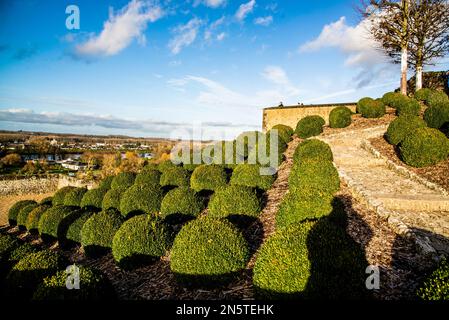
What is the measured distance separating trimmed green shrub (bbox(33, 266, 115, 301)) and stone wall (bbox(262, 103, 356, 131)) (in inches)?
912

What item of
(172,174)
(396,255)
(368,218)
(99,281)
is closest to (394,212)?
(368,218)

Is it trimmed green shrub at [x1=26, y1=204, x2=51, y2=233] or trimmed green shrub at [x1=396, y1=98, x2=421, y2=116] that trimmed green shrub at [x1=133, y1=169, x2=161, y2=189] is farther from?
trimmed green shrub at [x1=396, y1=98, x2=421, y2=116]

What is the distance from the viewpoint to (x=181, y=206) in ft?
27.0

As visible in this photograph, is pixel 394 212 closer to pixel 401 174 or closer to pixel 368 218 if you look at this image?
pixel 368 218

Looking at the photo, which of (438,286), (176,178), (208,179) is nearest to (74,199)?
(176,178)

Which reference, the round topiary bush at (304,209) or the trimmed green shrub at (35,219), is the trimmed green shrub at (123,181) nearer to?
the trimmed green shrub at (35,219)

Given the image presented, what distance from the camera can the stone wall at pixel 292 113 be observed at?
2391 cm

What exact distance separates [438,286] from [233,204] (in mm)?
4690

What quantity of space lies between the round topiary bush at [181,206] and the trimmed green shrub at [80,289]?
4117mm

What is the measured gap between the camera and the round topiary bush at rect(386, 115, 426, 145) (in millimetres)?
11508

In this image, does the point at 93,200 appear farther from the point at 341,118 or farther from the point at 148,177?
the point at 341,118

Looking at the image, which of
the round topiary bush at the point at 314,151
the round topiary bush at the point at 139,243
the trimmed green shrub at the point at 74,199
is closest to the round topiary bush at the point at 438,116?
the round topiary bush at the point at 314,151

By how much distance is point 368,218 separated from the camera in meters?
6.54

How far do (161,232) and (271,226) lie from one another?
2756mm
